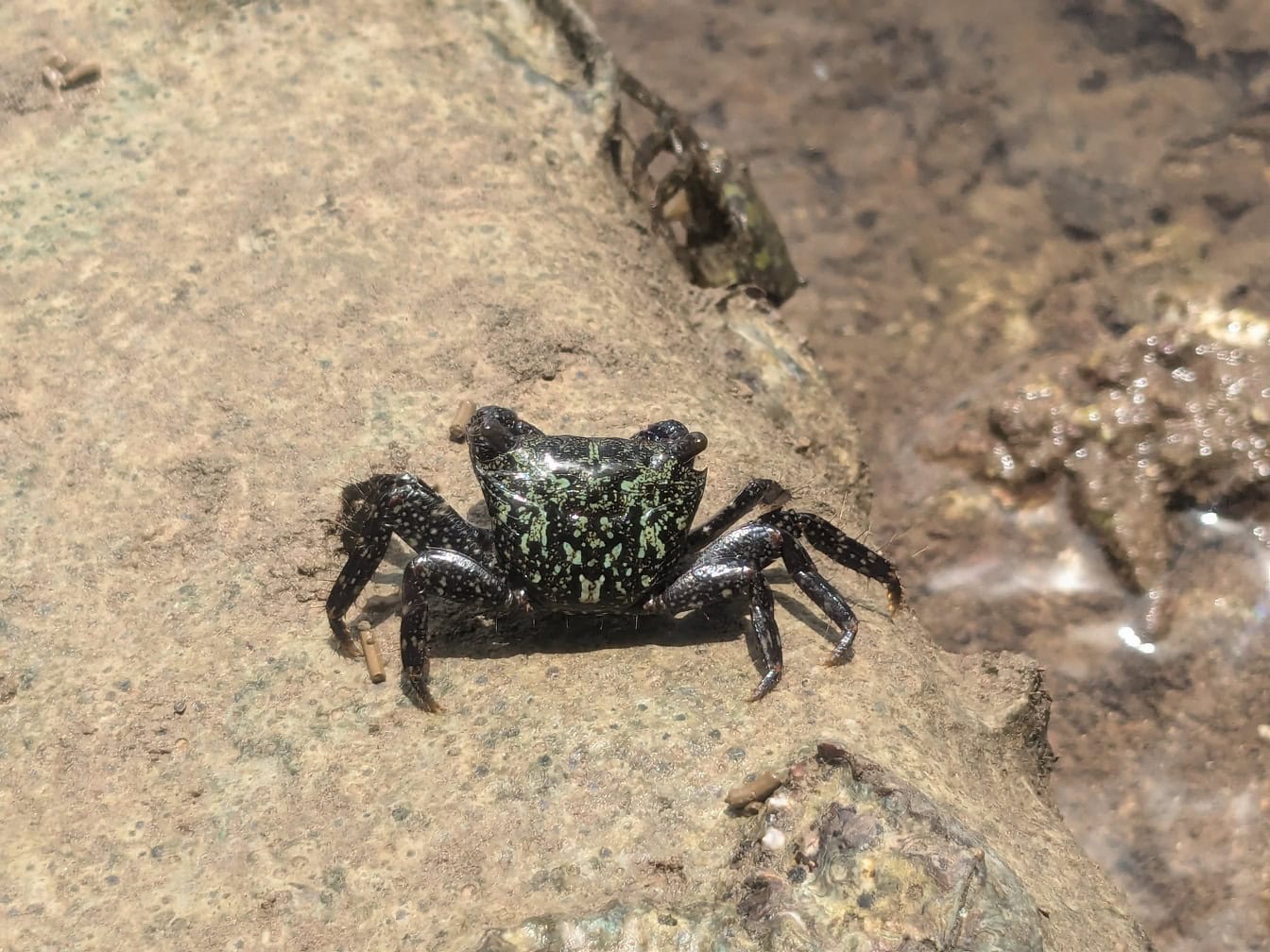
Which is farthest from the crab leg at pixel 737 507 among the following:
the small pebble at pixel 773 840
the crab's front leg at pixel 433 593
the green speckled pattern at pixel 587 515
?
the small pebble at pixel 773 840

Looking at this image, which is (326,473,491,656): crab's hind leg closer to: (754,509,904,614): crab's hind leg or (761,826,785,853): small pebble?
(754,509,904,614): crab's hind leg

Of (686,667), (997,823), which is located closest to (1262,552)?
(997,823)

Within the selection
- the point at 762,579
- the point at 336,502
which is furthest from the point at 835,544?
the point at 336,502

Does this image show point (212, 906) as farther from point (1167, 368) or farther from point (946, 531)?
point (1167, 368)

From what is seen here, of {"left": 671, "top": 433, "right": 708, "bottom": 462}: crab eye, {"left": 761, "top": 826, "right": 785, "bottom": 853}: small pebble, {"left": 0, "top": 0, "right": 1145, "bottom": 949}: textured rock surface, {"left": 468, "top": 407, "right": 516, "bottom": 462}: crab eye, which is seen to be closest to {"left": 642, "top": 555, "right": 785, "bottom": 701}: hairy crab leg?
{"left": 0, "top": 0, "right": 1145, "bottom": 949}: textured rock surface

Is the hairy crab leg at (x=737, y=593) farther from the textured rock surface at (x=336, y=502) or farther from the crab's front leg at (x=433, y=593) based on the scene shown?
the crab's front leg at (x=433, y=593)
